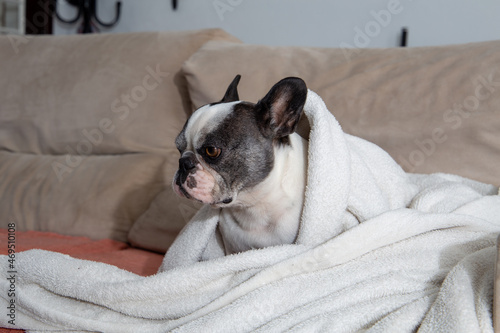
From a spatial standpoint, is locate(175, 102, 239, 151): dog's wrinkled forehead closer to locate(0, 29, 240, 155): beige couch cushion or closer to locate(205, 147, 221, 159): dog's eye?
locate(205, 147, 221, 159): dog's eye

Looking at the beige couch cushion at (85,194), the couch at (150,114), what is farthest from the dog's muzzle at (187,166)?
the beige couch cushion at (85,194)

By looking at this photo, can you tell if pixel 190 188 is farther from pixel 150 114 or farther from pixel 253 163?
pixel 150 114

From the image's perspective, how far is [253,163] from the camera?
991 mm

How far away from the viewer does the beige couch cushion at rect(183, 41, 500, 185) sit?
50.1 inches

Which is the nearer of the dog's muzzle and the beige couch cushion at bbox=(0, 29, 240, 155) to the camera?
the dog's muzzle

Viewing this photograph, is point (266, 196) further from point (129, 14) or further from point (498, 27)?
point (129, 14)

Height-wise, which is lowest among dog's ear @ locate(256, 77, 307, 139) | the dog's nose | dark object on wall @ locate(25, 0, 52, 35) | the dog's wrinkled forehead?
dark object on wall @ locate(25, 0, 52, 35)

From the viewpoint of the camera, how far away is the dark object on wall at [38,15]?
3.28m

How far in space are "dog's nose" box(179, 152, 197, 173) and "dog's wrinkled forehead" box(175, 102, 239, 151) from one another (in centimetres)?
2

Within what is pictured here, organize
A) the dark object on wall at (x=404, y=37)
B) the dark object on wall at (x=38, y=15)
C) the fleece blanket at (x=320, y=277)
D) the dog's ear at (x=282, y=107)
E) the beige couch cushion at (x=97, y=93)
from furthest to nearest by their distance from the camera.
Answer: the dark object on wall at (x=38, y=15), the dark object on wall at (x=404, y=37), the beige couch cushion at (x=97, y=93), the dog's ear at (x=282, y=107), the fleece blanket at (x=320, y=277)

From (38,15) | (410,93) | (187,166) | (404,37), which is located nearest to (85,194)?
(187,166)

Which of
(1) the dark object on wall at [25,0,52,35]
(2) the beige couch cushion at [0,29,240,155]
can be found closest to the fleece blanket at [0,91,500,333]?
(2) the beige couch cushion at [0,29,240,155]

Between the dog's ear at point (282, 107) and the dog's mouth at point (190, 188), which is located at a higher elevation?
the dog's ear at point (282, 107)

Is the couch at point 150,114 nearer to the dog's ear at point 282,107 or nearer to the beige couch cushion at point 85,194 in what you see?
the beige couch cushion at point 85,194
